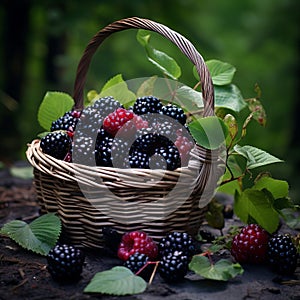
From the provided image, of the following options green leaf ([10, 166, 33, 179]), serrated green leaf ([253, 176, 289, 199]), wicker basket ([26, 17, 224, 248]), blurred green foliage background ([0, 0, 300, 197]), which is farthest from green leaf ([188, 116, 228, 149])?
blurred green foliage background ([0, 0, 300, 197])

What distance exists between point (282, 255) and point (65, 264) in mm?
623

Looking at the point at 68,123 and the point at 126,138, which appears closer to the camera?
the point at 126,138

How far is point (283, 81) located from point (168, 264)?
154 inches

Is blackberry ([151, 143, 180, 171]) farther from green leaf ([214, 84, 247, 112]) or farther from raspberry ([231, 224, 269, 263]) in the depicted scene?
green leaf ([214, 84, 247, 112])

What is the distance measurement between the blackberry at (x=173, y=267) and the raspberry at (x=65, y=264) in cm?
22

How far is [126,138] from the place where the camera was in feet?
5.25

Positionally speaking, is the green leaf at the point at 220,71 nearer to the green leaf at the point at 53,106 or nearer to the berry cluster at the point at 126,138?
the berry cluster at the point at 126,138

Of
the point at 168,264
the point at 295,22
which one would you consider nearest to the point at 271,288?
the point at 168,264

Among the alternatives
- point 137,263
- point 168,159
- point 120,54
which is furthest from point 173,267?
point 120,54

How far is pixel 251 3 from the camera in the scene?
20.7 feet

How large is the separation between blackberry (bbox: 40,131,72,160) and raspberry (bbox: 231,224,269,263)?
592mm

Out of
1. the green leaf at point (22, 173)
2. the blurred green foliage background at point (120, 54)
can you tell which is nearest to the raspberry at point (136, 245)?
the green leaf at point (22, 173)

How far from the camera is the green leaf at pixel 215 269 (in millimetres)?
1370

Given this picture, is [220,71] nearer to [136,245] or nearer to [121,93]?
[121,93]
